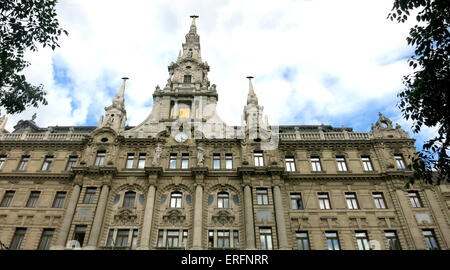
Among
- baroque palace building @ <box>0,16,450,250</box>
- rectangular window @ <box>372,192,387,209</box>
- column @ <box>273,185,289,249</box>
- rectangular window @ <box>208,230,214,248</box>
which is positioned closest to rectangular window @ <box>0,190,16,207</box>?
baroque palace building @ <box>0,16,450,250</box>

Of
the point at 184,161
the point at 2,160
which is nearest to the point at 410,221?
the point at 184,161

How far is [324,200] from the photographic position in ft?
102

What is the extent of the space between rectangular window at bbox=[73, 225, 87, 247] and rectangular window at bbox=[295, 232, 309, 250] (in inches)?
723

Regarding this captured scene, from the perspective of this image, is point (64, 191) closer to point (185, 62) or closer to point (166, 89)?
point (166, 89)

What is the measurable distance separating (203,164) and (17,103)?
18.4 metres

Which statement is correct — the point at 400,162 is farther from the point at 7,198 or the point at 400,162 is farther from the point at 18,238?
the point at 7,198

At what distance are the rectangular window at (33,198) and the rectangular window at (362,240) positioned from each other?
96.2ft

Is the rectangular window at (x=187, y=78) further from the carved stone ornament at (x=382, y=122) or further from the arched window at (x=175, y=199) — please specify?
the carved stone ornament at (x=382, y=122)

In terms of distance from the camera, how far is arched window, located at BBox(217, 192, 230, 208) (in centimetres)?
3067

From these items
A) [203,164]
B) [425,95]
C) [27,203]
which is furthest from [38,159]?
[425,95]

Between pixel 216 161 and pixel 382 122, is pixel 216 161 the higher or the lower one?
the lower one

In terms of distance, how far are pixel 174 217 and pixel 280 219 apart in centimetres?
937

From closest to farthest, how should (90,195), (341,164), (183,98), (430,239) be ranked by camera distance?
(430,239) < (90,195) < (341,164) < (183,98)

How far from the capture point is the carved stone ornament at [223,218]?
96.4 ft
